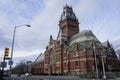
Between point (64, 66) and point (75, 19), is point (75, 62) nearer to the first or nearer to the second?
point (64, 66)

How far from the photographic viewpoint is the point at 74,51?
64812 millimetres

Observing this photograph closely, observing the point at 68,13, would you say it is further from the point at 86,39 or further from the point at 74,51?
the point at 74,51

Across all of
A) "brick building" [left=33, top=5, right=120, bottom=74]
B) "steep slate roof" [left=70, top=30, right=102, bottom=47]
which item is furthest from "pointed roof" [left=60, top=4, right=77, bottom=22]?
"steep slate roof" [left=70, top=30, right=102, bottom=47]

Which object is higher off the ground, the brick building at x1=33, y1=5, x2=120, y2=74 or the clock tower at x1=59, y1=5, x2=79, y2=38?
the clock tower at x1=59, y1=5, x2=79, y2=38

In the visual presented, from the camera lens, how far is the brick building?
6022 centimetres

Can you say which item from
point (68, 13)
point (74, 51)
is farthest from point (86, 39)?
point (68, 13)

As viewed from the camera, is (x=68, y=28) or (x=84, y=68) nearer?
(x=84, y=68)

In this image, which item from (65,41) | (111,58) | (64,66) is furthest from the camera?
(65,41)

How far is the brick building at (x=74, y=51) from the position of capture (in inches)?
2371

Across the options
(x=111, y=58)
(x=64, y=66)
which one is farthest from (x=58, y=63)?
(x=111, y=58)

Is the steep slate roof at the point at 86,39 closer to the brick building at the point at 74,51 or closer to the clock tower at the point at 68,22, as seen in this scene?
the brick building at the point at 74,51

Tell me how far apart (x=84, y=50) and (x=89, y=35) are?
1177cm

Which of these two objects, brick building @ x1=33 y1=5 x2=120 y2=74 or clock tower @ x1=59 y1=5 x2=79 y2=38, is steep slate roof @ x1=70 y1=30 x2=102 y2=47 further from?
clock tower @ x1=59 y1=5 x2=79 y2=38

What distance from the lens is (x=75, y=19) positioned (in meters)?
87.1
